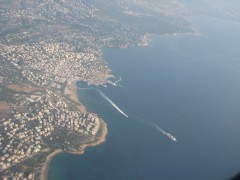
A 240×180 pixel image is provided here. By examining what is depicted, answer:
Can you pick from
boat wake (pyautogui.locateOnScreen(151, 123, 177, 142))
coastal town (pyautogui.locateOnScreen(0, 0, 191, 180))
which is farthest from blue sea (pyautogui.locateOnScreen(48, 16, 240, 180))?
Result: coastal town (pyautogui.locateOnScreen(0, 0, 191, 180))

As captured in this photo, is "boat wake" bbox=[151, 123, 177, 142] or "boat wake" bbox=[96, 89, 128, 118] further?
"boat wake" bbox=[96, 89, 128, 118]

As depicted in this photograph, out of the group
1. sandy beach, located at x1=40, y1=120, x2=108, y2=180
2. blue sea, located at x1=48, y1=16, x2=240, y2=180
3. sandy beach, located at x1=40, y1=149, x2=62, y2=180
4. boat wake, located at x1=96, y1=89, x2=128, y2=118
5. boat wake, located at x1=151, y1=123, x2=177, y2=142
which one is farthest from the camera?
boat wake, located at x1=96, y1=89, x2=128, y2=118

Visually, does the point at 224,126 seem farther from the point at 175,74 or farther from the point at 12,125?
the point at 12,125

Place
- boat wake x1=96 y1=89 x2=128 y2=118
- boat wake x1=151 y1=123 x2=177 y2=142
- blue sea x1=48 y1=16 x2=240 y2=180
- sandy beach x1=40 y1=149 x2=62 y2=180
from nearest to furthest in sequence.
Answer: sandy beach x1=40 y1=149 x2=62 y2=180 → blue sea x1=48 y1=16 x2=240 y2=180 → boat wake x1=151 y1=123 x2=177 y2=142 → boat wake x1=96 y1=89 x2=128 y2=118

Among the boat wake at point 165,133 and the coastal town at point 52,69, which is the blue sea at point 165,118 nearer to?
the boat wake at point 165,133

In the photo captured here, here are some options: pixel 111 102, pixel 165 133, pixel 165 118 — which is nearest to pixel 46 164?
pixel 165 133

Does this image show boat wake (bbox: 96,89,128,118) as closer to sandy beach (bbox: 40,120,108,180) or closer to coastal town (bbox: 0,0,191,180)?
coastal town (bbox: 0,0,191,180)

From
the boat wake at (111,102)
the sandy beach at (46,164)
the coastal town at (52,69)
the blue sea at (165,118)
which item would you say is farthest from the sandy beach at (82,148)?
the boat wake at (111,102)
